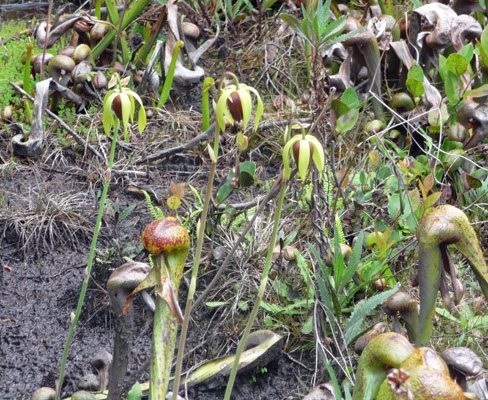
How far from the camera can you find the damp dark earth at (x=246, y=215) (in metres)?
1.20

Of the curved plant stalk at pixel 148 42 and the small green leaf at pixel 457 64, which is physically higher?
the small green leaf at pixel 457 64

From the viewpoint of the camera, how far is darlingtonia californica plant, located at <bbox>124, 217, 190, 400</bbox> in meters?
1.17

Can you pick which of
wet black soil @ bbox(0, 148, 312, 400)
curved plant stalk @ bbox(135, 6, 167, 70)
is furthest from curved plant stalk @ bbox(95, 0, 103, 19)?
wet black soil @ bbox(0, 148, 312, 400)

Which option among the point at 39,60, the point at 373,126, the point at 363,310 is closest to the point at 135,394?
the point at 363,310

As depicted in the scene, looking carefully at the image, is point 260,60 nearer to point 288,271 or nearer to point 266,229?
point 266,229

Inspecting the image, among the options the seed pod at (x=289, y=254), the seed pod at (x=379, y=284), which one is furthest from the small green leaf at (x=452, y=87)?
the seed pod at (x=289, y=254)

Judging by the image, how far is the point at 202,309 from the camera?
196 centimetres

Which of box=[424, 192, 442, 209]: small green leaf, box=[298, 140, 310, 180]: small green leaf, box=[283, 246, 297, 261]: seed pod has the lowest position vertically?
box=[283, 246, 297, 261]: seed pod

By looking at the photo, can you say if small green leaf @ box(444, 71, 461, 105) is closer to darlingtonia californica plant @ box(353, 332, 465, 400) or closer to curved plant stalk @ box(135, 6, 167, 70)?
curved plant stalk @ box(135, 6, 167, 70)

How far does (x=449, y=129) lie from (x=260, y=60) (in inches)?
49.5

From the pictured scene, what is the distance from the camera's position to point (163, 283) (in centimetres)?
118

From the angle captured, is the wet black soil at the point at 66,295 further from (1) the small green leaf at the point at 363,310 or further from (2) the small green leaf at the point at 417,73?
(2) the small green leaf at the point at 417,73

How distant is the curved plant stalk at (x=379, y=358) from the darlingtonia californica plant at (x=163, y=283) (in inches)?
16.8

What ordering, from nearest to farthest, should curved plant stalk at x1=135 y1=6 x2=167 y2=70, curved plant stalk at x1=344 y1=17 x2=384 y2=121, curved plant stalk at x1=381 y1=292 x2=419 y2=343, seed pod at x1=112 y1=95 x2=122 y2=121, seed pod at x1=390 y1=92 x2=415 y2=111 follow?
seed pod at x1=112 y1=95 x2=122 y2=121 < curved plant stalk at x1=381 y1=292 x2=419 y2=343 < curved plant stalk at x1=344 y1=17 x2=384 y2=121 < seed pod at x1=390 y1=92 x2=415 y2=111 < curved plant stalk at x1=135 y1=6 x2=167 y2=70
